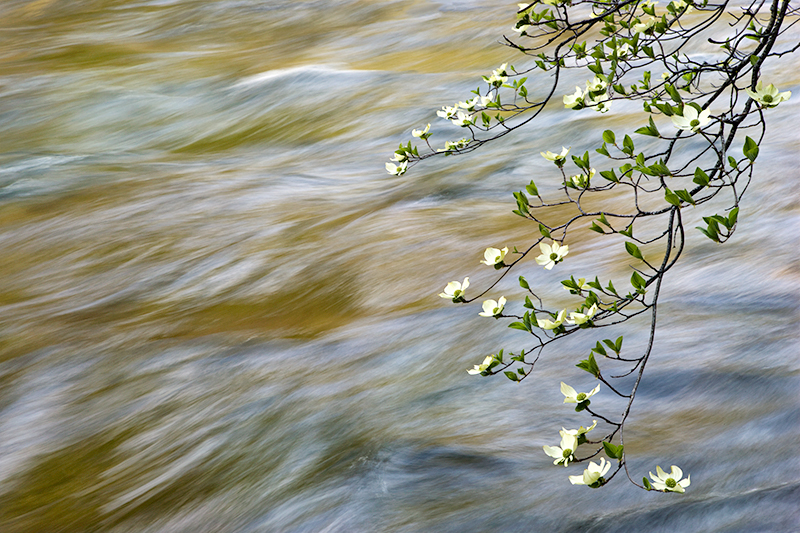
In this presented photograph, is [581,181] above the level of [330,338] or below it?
above

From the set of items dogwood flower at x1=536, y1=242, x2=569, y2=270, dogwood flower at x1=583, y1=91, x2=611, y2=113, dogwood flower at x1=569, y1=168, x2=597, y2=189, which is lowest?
dogwood flower at x1=536, y1=242, x2=569, y2=270

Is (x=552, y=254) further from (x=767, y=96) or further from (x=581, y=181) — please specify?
(x=767, y=96)

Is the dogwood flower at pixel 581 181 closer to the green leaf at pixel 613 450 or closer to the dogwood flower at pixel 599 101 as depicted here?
the dogwood flower at pixel 599 101

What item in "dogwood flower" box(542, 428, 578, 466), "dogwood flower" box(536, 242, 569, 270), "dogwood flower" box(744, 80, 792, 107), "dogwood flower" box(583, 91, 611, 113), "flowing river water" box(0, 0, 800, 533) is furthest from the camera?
"flowing river water" box(0, 0, 800, 533)

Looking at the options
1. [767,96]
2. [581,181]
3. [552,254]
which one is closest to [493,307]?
[552,254]

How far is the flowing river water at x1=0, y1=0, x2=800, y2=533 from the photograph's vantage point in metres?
2.19

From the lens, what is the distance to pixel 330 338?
3064 millimetres

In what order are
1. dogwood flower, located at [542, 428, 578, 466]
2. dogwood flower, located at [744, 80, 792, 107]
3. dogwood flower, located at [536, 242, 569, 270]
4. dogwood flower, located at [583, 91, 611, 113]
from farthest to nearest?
dogwood flower, located at [583, 91, 611, 113]
dogwood flower, located at [536, 242, 569, 270]
dogwood flower, located at [542, 428, 578, 466]
dogwood flower, located at [744, 80, 792, 107]

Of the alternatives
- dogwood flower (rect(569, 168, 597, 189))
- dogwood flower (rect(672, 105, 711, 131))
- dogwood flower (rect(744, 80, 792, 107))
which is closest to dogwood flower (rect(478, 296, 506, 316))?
dogwood flower (rect(569, 168, 597, 189))

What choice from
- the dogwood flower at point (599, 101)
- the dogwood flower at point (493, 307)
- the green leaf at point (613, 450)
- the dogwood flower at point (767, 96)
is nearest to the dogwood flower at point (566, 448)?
the green leaf at point (613, 450)

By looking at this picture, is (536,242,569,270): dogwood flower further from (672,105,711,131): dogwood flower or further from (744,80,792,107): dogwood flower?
(744,80,792,107): dogwood flower

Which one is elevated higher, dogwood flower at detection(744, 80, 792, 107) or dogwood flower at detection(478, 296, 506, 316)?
dogwood flower at detection(744, 80, 792, 107)

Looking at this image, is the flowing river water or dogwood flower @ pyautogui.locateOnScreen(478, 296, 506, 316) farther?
the flowing river water

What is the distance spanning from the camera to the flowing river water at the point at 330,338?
2.19 metres
